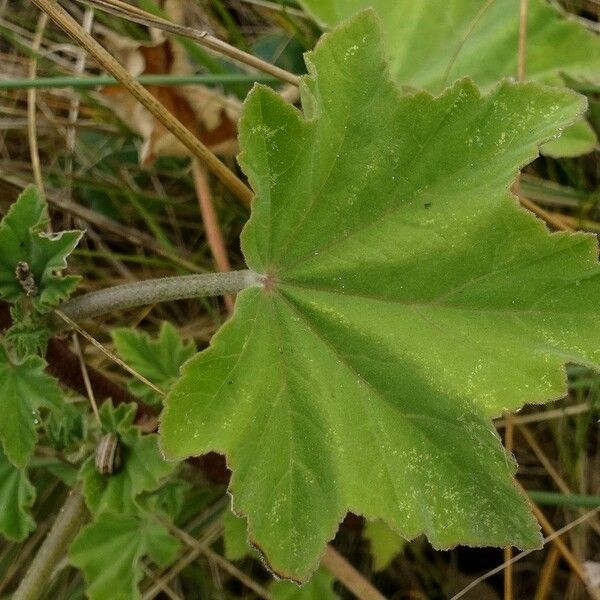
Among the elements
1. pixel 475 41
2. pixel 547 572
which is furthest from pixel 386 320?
pixel 547 572

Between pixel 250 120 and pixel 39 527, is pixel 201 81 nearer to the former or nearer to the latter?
pixel 250 120

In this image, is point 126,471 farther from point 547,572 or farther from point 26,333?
point 547,572

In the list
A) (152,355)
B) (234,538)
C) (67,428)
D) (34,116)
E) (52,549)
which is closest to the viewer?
(67,428)

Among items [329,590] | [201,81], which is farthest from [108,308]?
[329,590]

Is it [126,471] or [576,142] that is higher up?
[576,142]

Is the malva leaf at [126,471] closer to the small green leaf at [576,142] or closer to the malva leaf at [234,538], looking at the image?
the malva leaf at [234,538]

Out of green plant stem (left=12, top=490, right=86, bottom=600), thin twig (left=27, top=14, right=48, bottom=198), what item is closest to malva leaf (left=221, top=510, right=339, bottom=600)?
green plant stem (left=12, top=490, right=86, bottom=600)
